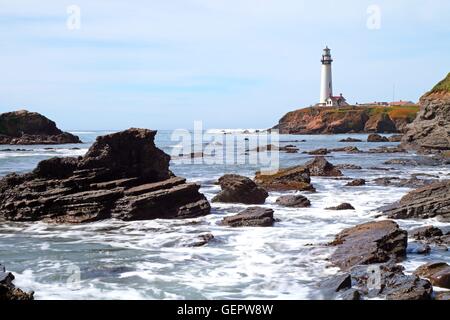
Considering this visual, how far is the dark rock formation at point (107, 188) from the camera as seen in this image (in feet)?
69.8

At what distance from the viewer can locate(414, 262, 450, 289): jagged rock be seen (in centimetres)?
1120

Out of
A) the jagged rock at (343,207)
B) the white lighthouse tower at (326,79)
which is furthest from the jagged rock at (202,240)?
the white lighthouse tower at (326,79)

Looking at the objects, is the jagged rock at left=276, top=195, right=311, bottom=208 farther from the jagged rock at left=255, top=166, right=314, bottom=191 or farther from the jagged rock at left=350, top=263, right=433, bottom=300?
the jagged rock at left=350, top=263, right=433, bottom=300

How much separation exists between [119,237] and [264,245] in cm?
517

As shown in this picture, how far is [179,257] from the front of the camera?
48.8 ft

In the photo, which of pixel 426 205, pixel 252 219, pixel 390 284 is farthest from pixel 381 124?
pixel 390 284

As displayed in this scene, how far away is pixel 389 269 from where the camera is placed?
463 inches

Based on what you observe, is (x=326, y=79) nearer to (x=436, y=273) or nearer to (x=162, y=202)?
(x=162, y=202)

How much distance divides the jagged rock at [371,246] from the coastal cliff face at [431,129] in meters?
53.6

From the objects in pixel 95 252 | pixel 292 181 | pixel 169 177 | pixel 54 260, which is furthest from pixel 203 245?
pixel 292 181

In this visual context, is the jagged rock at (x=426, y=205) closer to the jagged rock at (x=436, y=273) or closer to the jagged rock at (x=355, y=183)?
the jagged rock at (x=436, y=273)

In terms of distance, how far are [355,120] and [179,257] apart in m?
139

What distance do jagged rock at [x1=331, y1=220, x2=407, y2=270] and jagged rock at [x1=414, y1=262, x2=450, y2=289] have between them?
1.34 meters
